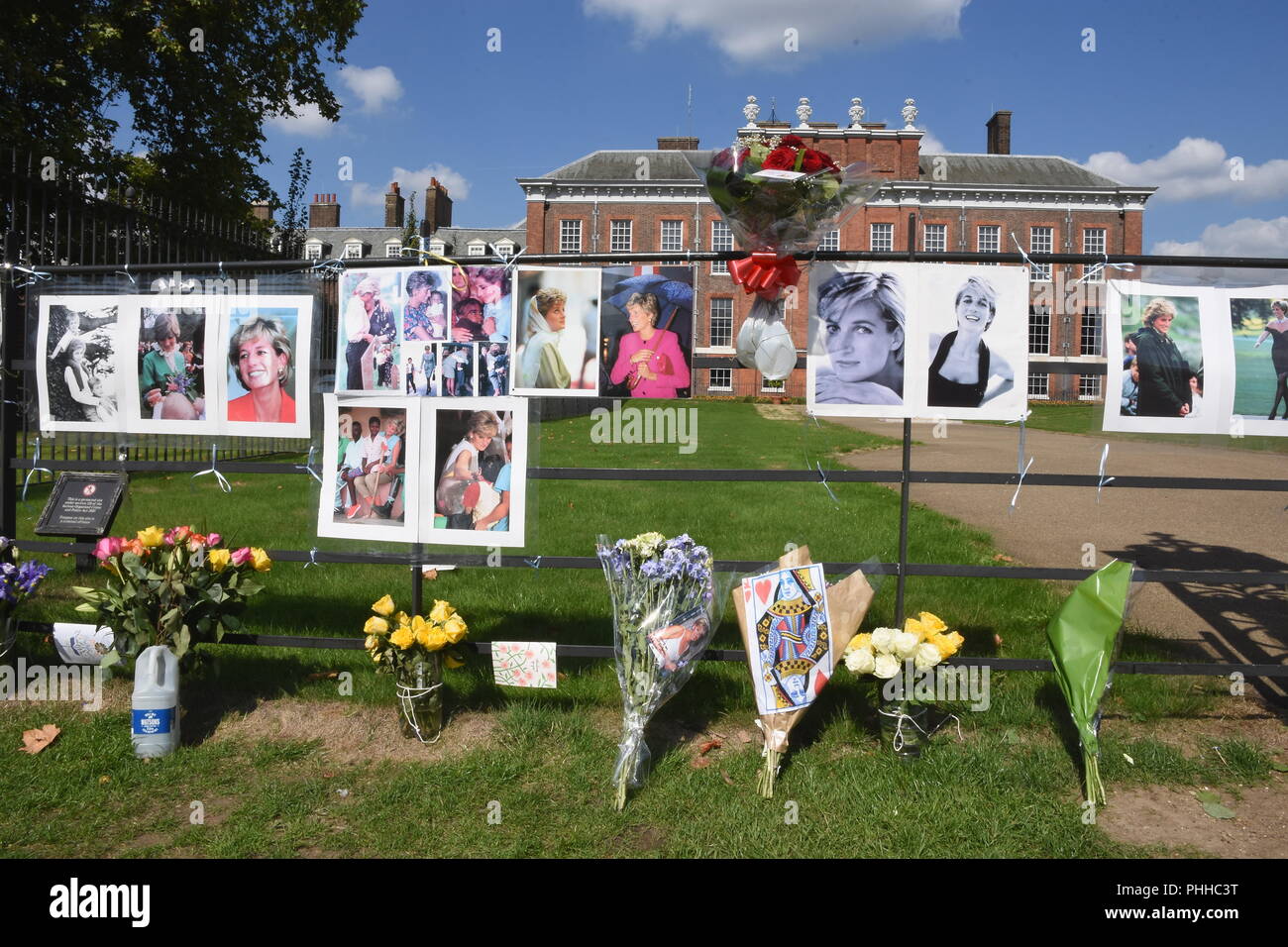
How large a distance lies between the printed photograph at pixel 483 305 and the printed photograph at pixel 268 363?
0.85m

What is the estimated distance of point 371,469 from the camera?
14.4 feet

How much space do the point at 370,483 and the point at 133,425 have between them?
1468 millimetres

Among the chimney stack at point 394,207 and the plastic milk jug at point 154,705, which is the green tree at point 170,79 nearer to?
the plastic milk jug at point 154,705

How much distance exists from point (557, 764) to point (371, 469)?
1738mm

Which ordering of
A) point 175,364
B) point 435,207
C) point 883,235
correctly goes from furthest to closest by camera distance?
1. point 435,207
2. point 883,235
3. point 175,364

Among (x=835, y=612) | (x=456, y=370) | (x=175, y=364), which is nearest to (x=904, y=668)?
(x=835, y=612)

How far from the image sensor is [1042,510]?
1100 centimetres

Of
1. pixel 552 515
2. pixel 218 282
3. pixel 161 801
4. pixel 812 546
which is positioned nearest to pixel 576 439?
pixel 552 515

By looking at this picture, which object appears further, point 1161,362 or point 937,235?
point 937,235

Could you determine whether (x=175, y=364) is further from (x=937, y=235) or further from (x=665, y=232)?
(x=937, y=235)

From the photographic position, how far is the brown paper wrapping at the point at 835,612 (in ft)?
12.7

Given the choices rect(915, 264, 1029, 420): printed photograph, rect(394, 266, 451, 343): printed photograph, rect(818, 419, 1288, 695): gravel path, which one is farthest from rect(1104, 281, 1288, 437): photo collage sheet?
rect(394, 266, 451, 343): printed photograph

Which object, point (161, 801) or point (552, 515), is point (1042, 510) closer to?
point (552, 515)

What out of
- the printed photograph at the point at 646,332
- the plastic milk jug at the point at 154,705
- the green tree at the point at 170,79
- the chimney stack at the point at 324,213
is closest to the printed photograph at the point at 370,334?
the printed photograph at the point at 646,332
